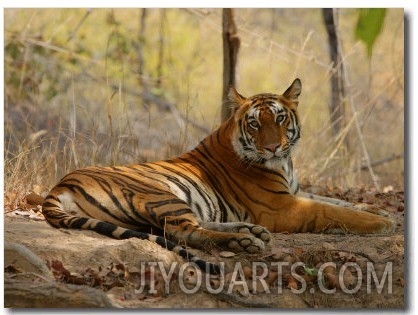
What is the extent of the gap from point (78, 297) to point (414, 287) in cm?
171

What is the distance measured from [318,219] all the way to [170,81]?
264 inches

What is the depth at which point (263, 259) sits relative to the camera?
3.76 metres

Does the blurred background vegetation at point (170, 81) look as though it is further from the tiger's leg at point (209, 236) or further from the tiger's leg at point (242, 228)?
the tiger's leg at point (209, 236)

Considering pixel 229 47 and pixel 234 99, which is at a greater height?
pixel 229 47

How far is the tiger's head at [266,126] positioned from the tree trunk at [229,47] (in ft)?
4.94

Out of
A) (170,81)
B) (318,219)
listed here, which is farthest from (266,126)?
(170,81)

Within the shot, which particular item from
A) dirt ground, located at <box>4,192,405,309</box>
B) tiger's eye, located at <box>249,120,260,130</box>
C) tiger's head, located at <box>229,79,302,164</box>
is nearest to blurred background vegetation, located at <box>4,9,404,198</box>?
tiger's head, located at <box>229,79,302,164</box>

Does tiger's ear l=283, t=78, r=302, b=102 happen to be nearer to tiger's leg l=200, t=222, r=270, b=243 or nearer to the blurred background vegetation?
tiger's leg l=200, t=222, r=270, b=243

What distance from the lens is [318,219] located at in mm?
4453

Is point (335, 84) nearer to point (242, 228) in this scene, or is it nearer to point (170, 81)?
point (242, 228)

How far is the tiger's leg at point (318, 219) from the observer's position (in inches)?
173

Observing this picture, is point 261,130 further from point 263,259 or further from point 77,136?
point 77,136

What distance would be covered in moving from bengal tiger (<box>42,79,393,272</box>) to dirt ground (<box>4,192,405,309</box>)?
14cm

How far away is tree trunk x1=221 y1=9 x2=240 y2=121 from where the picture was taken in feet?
20.7
